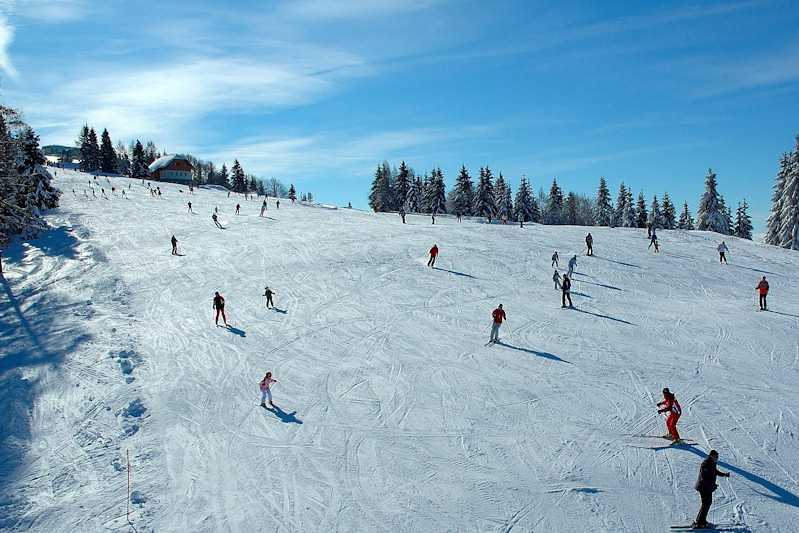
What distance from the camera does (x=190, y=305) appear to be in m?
22.0

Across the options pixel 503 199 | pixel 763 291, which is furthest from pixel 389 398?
pixel 503 199

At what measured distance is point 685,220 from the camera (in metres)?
81.6

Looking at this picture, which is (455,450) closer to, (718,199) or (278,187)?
(718,199)

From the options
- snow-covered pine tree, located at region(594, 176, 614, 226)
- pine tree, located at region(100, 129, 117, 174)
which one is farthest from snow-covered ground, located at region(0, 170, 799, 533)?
pine tree, located at region(100, 129, 117, 174)

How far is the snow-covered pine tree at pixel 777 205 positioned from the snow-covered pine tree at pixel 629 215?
18652mm

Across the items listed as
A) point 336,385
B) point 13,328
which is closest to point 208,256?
point 13,328

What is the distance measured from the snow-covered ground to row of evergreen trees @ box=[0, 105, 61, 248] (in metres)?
3.53

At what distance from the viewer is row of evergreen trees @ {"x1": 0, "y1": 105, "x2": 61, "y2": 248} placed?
2530 cm

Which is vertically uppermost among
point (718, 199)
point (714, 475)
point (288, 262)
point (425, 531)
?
point (718, 199)

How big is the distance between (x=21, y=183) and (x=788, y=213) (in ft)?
220

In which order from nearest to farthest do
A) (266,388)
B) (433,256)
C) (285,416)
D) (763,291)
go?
1. (285,416)
2. (266,388)
3. (763,291)
4. (433,256)

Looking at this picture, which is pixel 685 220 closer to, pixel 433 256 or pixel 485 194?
pixel 485 194

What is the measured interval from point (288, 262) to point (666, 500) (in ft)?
76.7

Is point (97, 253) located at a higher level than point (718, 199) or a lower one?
lower
